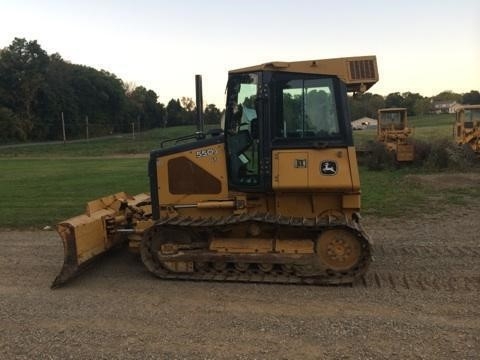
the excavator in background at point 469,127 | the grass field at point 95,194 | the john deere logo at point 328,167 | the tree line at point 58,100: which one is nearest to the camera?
the john deere logo at point 328,167

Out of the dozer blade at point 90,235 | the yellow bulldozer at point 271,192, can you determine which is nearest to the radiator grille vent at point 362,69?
the yellow bulldozer at point 271,192

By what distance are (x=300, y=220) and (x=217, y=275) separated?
1.31 meters

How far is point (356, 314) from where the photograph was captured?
5434 mm

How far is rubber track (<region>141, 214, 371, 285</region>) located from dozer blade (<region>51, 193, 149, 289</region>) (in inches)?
32.5

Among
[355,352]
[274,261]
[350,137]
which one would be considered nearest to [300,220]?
[274,261]

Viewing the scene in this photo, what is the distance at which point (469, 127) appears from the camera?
1004 inches

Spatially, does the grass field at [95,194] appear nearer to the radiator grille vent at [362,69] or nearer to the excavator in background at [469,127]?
the excavator in background at [469,127]

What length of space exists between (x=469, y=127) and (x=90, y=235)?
23.2 metres

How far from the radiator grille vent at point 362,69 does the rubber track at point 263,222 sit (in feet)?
6.43

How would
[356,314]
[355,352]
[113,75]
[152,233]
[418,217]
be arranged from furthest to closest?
[113,75] → [418,217] → [152,233] → [356,314] → [355,352]

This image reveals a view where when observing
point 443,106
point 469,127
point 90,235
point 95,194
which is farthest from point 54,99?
point 443,106

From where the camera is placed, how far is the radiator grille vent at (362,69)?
22.2 ft

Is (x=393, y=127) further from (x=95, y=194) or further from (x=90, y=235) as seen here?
(x=90, y=235)

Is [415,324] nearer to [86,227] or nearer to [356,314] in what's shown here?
[356,314]
